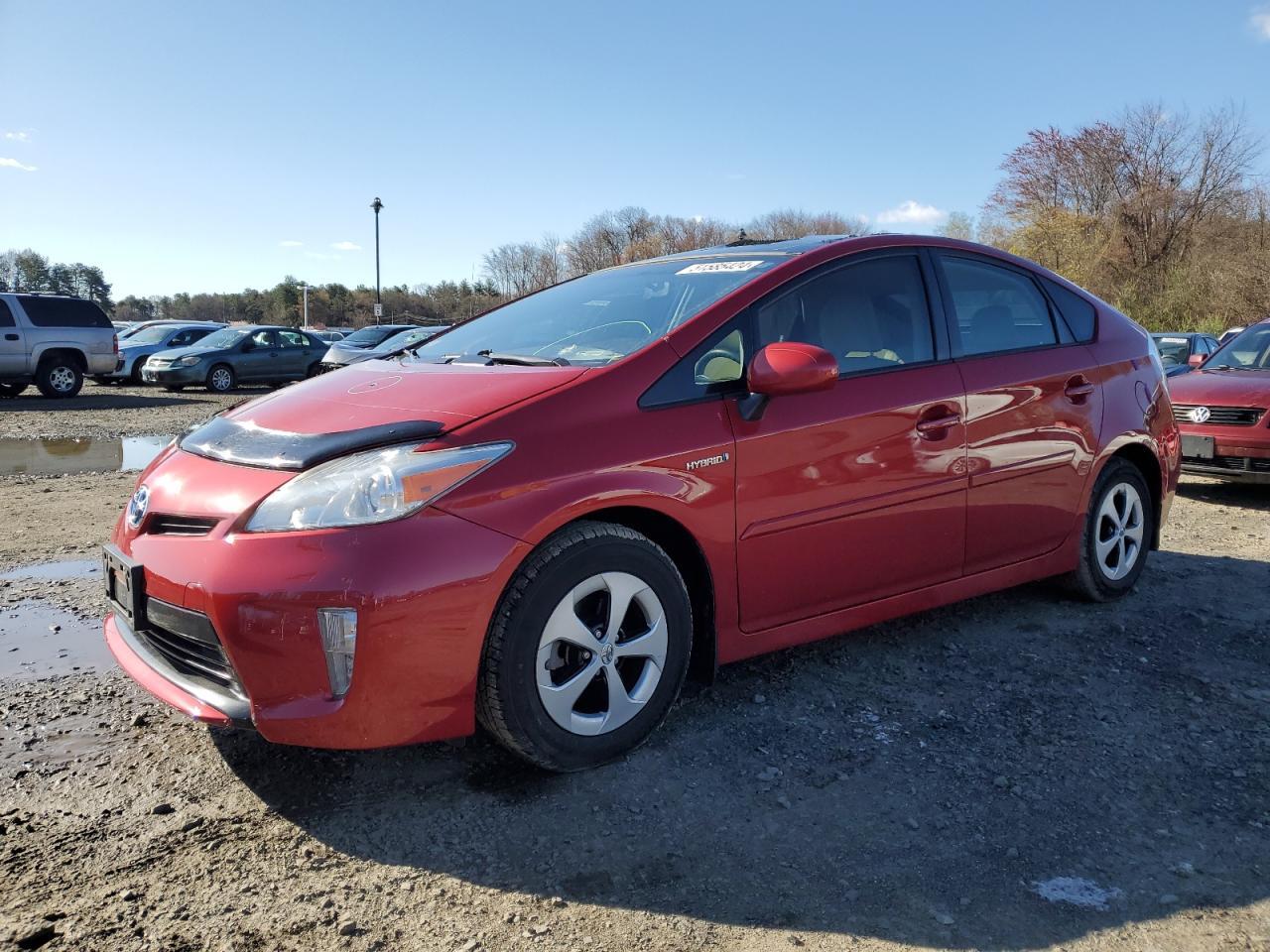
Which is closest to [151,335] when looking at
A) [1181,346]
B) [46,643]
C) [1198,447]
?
[46,643]

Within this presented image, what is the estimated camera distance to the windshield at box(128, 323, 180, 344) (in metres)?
22.1

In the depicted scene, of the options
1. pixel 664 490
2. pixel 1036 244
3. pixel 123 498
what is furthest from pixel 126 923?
pixel 1036 244

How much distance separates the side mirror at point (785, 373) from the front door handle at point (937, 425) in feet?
2.05

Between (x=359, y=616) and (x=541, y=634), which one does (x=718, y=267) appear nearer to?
(x=541, y=634)

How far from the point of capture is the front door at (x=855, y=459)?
3.23 metres

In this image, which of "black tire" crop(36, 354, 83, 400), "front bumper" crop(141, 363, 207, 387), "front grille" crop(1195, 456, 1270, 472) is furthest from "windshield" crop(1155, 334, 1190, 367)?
"black tire" crop(36, 354, 83, 400)

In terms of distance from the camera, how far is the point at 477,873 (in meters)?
2.43

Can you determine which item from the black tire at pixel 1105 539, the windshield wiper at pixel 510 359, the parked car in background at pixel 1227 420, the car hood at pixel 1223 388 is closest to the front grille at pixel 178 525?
the windshield wiper at pixel 510 359

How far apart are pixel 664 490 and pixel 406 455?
0.79m

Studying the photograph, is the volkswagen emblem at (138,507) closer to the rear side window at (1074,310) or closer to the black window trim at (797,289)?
the black window trim at (797,289)

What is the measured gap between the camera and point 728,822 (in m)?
2.67

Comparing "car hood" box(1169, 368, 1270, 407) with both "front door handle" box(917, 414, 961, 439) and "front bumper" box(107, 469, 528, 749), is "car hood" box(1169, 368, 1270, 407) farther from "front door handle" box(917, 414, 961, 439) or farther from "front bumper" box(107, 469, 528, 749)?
"front bumper" box(107, 469, 528, 749)

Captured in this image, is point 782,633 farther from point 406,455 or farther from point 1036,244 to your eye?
point 1036,244

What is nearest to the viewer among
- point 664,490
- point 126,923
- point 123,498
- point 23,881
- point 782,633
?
point 126,923
